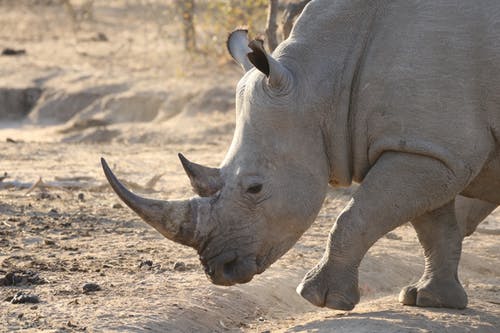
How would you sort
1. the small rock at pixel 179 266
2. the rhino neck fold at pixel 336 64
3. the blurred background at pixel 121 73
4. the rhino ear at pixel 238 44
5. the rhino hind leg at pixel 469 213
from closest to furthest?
the rhino neck fold at pixel 336 64 < the rhino ear at pixel 238 44 < the small rock at pixel 179 266 < the rhino hind leg at pixel 469 213 < the blurred background at pixel 121 73

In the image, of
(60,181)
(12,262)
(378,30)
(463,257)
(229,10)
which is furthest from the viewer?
(229,10)

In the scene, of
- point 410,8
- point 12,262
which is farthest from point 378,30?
point 12,262

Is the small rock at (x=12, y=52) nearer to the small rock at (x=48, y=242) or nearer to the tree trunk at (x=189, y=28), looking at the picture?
the tree trunk at (x=189, y=28)

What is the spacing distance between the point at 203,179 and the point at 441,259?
149cm

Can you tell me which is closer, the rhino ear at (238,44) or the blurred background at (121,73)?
the rhino ear at (238,44)

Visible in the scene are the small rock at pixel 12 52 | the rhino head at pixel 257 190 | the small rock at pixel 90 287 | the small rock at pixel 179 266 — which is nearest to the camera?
the rhino head at pixel 257 190

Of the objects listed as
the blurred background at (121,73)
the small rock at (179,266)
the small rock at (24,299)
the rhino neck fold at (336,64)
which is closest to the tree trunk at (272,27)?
the blurred background at (121,73)

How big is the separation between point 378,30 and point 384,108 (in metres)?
0.45

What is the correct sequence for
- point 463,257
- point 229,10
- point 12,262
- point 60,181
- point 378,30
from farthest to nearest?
point 229,10, point 60,181, point 463,257, point 12,262, point 378,30

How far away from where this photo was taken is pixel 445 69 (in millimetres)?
5969

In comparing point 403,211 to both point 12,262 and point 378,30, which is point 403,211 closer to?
point 378,30

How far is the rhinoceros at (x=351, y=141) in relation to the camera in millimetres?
5938

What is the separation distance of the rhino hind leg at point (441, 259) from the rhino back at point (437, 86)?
563mm

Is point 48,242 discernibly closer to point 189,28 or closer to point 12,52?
point 189,28
